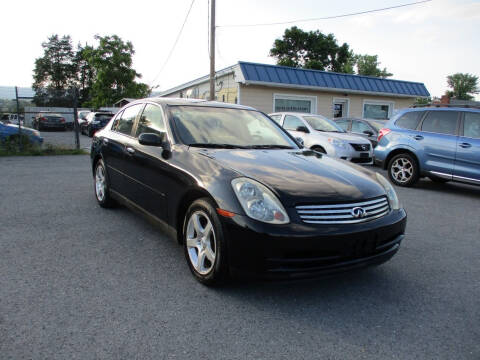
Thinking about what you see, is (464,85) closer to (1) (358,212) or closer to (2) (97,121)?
(2) (97,121)

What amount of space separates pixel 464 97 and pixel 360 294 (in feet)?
335

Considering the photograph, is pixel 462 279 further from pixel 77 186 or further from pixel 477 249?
pixel 77 186

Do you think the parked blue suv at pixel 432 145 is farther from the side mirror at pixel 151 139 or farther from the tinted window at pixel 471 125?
the side mirror at pixel 151 139

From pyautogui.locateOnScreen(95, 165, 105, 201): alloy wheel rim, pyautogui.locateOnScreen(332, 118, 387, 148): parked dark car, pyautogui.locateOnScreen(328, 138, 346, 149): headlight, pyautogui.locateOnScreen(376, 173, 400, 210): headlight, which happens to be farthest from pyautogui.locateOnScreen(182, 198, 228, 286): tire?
pyautogui.locateOnScreen(332, 118, 387, 148): parked dark car

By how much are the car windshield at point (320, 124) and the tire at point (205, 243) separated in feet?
25.4

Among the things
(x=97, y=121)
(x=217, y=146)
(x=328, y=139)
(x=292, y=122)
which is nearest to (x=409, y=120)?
(x=328, y=139)

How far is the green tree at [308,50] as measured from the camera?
4822 cm

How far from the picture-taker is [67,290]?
288cm

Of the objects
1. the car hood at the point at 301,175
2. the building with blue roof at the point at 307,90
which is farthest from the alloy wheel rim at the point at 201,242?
the building with blue roof at the point at 307,90

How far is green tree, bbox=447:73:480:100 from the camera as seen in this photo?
89125 millimetres

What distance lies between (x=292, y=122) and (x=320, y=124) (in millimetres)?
793

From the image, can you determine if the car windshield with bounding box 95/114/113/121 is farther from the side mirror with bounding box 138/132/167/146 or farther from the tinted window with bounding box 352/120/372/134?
the side mirror with bounding box 138/132/167/146

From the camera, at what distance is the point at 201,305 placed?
8.90 feet

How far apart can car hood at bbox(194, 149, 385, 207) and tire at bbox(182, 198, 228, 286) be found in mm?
407
